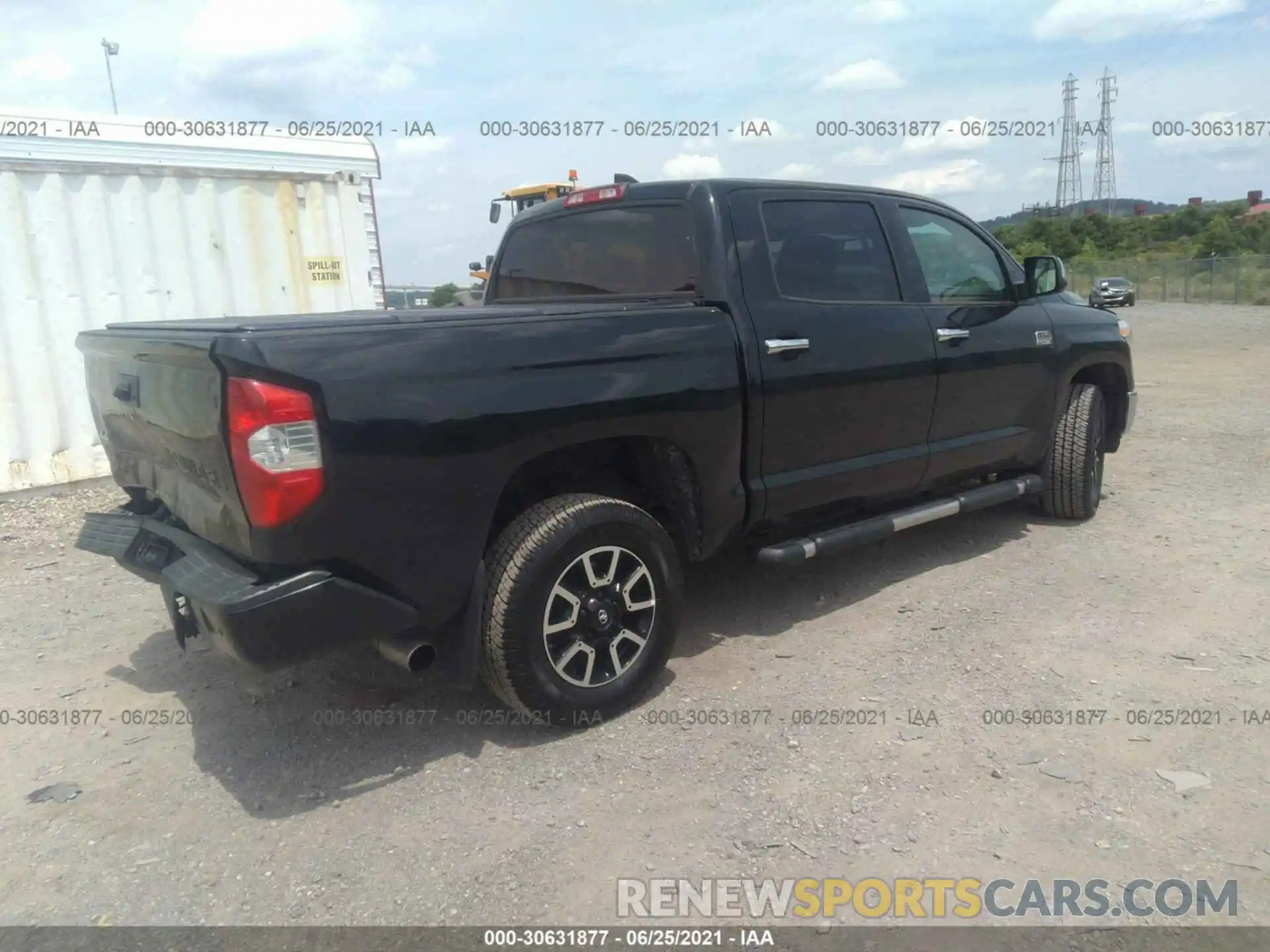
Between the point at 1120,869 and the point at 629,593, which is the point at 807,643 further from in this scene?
the point at 1120,869

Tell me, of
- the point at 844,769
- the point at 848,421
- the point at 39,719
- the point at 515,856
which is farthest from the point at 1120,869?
the point at 39,719

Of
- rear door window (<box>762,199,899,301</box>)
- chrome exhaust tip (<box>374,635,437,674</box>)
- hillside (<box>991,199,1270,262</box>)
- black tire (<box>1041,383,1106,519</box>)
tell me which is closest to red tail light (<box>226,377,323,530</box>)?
chrome exhaust tip (<box>374,635,437,674</box>)

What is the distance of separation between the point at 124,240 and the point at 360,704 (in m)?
5.50

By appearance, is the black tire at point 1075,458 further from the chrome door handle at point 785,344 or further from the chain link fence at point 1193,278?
the chain link fence at point 1193,278

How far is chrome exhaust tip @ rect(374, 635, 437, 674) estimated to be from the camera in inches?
121

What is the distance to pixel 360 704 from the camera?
3744 mm

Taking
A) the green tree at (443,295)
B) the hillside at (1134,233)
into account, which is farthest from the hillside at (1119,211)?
the green tree at (443,295)

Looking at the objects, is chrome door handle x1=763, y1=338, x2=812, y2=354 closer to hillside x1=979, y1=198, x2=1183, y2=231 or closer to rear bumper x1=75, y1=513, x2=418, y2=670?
rear bumper x1=75, y1=513, x2=418, y2=670

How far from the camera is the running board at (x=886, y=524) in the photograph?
400 centimetres

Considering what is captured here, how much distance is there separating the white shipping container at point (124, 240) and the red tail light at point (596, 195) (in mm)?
4157

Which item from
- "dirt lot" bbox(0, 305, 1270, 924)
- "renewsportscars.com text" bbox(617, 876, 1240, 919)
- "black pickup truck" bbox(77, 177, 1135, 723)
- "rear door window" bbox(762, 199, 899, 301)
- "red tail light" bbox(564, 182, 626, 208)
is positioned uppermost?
"red tail light" bbox(564, 182, 626, 208)

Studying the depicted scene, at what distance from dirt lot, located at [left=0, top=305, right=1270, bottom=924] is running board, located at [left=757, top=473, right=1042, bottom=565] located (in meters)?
0.40

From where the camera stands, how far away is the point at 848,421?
4.20 metres

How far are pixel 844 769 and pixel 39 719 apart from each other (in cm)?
309
